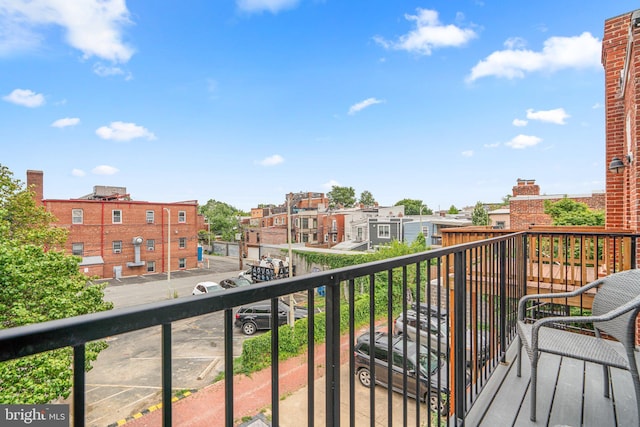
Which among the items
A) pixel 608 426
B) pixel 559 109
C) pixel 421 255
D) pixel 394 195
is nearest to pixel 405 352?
pixel 421 255

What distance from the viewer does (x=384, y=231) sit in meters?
23.8

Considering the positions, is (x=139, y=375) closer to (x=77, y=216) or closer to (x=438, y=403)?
(x=438, y=403)

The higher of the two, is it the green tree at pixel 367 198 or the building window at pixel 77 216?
the green tree at pixel 367 198

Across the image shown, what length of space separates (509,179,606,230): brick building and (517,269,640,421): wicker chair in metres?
15.9

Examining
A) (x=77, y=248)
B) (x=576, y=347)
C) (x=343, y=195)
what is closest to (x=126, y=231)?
(x=77, y=248)

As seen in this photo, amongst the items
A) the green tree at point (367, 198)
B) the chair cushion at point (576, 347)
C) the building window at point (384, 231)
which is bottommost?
the building window at point (384, 231)

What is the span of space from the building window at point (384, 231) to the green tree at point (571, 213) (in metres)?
10.2

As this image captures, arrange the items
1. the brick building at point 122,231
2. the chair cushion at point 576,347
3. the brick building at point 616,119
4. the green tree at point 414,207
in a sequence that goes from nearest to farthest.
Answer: the chair cushion at point 576,347
the brick building at point 616,119
the brick building at point 122,231
the green tree at point 414,207

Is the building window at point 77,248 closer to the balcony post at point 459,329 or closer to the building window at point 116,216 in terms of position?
the building window at point 116,216

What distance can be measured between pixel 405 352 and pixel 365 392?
19.2 ft

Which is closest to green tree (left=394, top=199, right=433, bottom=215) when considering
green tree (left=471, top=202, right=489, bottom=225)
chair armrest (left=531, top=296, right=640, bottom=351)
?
→ green tree (left=471, top=202, right=489, bottom=225)

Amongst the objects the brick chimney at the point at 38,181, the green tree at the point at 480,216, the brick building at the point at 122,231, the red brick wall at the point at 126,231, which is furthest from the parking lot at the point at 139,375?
the green tree at the point at 480,216

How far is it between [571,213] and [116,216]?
24.7 metres

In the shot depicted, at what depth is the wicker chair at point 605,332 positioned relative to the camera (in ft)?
4.56
